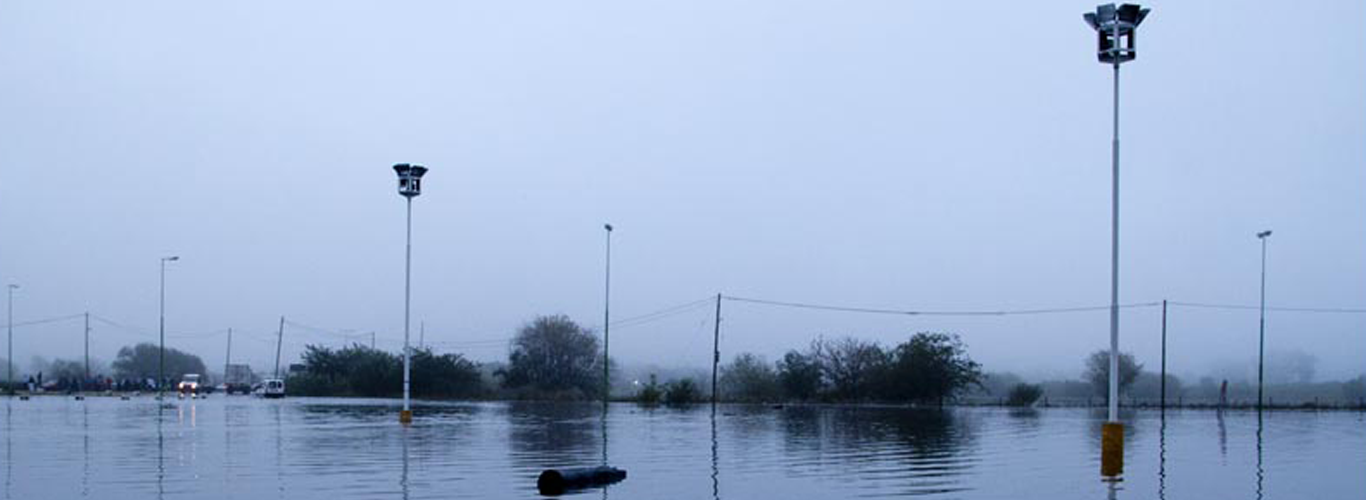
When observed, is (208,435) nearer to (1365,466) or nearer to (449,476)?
(449,476)

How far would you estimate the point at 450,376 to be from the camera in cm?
9619

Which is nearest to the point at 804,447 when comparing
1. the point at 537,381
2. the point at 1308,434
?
the point at 1308,434

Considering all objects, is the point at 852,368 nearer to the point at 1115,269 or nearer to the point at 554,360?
the point at 554,360

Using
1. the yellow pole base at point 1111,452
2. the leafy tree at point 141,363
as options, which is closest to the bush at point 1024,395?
the yellow pole base at point 1111,452

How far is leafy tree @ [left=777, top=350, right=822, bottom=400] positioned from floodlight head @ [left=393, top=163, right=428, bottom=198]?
4602 centimetres

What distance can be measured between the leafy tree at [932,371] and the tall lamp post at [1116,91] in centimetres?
5502

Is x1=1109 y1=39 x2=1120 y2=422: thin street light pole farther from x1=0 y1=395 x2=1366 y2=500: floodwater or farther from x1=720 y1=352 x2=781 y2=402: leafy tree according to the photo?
x1=720 y1=352 x2=781 y2=402: leafy tree

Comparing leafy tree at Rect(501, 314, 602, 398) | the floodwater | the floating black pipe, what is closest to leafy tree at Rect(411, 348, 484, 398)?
leafy tree at Rect(501, 314, 602, 398)

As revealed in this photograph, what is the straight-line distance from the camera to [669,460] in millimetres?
26203

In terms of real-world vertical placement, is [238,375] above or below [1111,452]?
below

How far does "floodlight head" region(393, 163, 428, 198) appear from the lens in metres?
38.7

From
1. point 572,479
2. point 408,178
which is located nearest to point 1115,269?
point 572,479

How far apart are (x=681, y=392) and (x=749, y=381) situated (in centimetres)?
1089

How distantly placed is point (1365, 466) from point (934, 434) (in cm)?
1355
